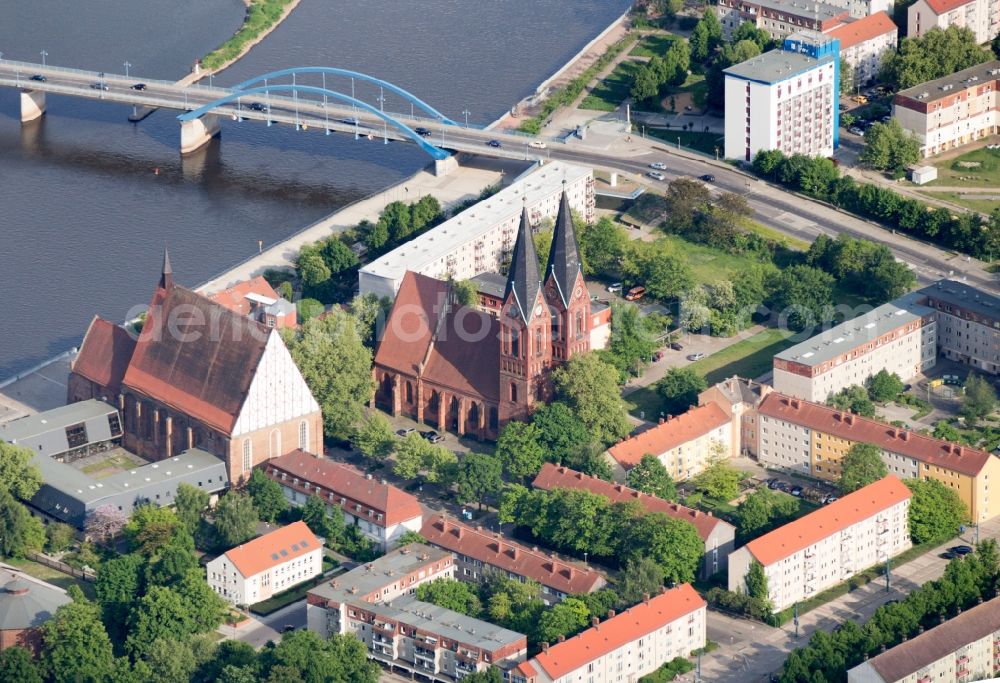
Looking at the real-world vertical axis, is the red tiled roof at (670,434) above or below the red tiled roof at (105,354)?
below

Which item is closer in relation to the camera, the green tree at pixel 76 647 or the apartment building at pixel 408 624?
the apartment building at pixel 408 624

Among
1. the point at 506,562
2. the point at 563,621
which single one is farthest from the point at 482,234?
the point at 563,621

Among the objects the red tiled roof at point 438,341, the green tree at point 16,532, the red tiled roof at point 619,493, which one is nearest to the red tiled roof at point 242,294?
the red tiled roof at point 438,341

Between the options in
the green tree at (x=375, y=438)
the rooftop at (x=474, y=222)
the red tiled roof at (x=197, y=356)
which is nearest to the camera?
the red tiled roof at (x=197, y=356)

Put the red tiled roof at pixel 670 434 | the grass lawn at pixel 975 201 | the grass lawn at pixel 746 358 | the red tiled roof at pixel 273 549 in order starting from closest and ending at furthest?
1. the red tiled roof at pixel 273 549
2. the red tiled roof at pixel 670 434
3. the grass lawn at pixel 746 358
4. the grass lawn at pixel 975 201

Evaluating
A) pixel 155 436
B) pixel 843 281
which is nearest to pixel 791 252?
pixel 843 281

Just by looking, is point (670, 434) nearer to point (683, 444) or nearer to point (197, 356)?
point (683, 444)

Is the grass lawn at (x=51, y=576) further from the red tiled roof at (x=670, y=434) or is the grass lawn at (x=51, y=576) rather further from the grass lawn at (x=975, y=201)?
the grass lawn at (x=975, y=201)

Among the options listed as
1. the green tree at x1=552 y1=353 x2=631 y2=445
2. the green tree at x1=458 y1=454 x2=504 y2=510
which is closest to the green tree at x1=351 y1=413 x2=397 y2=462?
the green tree at x1=458 y1=454 x2=504 y2=510
